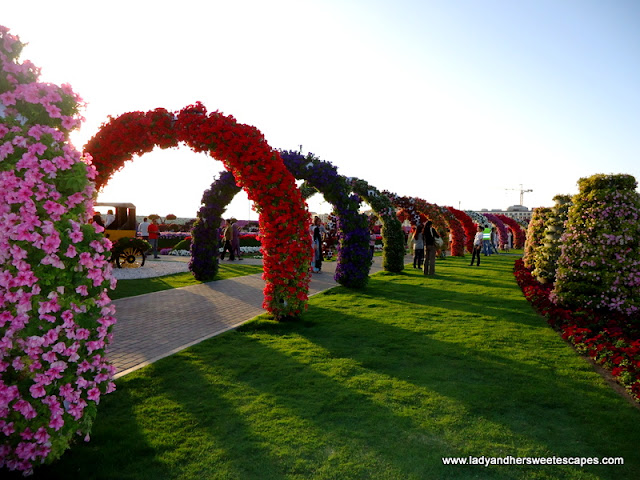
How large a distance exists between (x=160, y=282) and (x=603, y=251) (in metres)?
12.0

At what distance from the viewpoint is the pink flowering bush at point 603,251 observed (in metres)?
8.88

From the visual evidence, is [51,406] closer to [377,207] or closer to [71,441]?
[71,441]

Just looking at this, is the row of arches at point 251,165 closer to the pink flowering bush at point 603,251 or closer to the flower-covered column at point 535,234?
the pink flowering bush at point 603,251

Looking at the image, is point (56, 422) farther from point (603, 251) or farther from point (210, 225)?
point (210, 225)

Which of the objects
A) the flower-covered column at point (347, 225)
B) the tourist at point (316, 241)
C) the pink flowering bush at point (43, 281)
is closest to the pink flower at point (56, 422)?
the pink flowering bush at point (43, 281)

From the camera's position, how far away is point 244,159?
789 cm

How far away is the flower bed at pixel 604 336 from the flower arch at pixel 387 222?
691 centimetres

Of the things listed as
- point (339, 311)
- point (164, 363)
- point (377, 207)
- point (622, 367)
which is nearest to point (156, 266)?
point (377, 207)

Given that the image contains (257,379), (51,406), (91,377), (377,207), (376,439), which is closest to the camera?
(51,406)

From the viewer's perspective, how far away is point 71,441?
3.79 meters

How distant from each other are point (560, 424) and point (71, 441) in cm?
459

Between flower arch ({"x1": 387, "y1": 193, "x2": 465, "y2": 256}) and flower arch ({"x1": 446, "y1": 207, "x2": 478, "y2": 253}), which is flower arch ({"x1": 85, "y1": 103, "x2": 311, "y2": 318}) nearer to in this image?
flower arch ({"x1": 387, "y1": 193, "x2": 465, "y2": 256})

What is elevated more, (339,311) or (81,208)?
(81,208)

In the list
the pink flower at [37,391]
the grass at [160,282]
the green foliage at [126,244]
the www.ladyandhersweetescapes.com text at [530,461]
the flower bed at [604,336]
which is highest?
the green foliage at [126,244]
